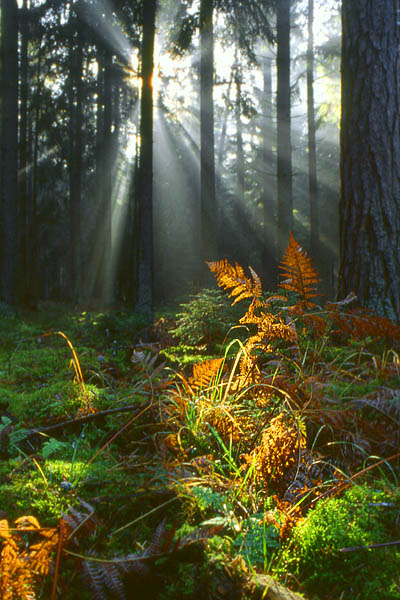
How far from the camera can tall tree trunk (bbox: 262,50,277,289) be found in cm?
1347

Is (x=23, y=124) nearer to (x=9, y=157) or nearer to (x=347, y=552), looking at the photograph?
(x=9, y=157)

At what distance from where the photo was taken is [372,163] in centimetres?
380

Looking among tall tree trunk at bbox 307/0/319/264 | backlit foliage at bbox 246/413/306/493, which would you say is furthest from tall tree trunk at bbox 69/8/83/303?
backlit foliage at bbox 246/413/306/493

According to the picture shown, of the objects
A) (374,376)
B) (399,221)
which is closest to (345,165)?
(399,221)

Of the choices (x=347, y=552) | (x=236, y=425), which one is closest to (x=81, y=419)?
(x=236, y=425)

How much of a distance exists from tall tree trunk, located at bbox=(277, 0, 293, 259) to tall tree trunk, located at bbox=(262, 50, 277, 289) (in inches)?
22.6

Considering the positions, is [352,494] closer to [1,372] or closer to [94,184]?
[1,372]

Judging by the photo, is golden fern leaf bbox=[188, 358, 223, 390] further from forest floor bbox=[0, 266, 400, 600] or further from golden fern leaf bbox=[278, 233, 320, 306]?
golden fern leaf bbox=[278, 233, 320, 306]

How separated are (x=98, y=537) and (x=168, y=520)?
0.84 ft

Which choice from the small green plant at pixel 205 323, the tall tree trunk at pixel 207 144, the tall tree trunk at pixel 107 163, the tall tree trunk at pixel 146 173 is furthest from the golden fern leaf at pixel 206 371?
the tall tree trunk at pixel 107 163

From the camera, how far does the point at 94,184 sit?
20797 millimetres

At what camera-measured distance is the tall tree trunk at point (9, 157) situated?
10.9 m

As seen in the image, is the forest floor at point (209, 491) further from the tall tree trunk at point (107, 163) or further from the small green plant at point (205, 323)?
the tall tree trunk at point (107, 163)

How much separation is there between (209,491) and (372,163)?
354 centimetres
